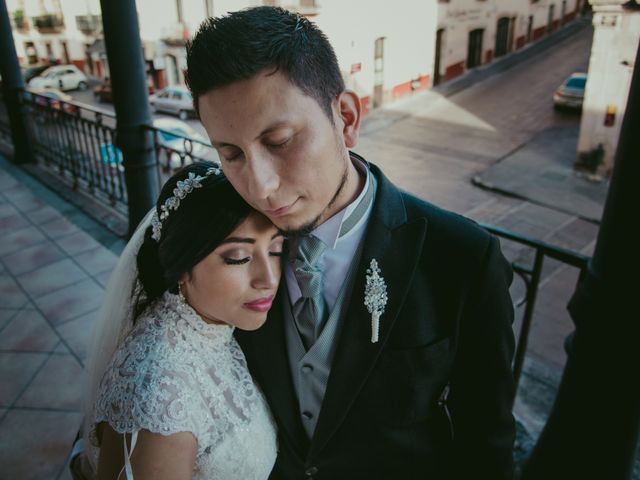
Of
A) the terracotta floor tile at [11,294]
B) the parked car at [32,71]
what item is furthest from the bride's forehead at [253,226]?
the parked car at [32,71]

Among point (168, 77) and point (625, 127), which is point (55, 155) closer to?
point (625, 127)

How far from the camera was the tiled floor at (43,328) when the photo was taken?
2.91 meters

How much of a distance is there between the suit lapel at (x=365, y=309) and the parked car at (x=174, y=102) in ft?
63.0

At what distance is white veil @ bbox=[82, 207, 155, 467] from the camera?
1.83m

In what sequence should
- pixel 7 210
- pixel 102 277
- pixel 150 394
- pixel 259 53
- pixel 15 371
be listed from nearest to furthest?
pixel 259 53, pixel 150 394, pixel 15 371, pixel 102 277, pixel 7 210

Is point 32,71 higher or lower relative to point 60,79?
higher

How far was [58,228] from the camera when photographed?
220 inches

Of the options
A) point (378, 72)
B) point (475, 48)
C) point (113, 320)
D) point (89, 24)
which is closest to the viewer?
point (113, 320)

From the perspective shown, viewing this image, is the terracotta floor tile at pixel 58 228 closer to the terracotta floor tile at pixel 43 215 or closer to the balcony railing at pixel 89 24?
the terracotta floor tile at pixel 43 215

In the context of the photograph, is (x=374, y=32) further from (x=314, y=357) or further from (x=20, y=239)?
(x=314, y=357)

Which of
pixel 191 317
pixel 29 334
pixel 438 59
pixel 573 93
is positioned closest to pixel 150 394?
pixel 191 317

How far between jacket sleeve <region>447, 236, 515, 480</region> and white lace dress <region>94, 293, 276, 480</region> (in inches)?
25.4

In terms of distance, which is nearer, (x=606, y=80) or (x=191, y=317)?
(x=191, y=317)

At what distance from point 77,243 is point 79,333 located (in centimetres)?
172
